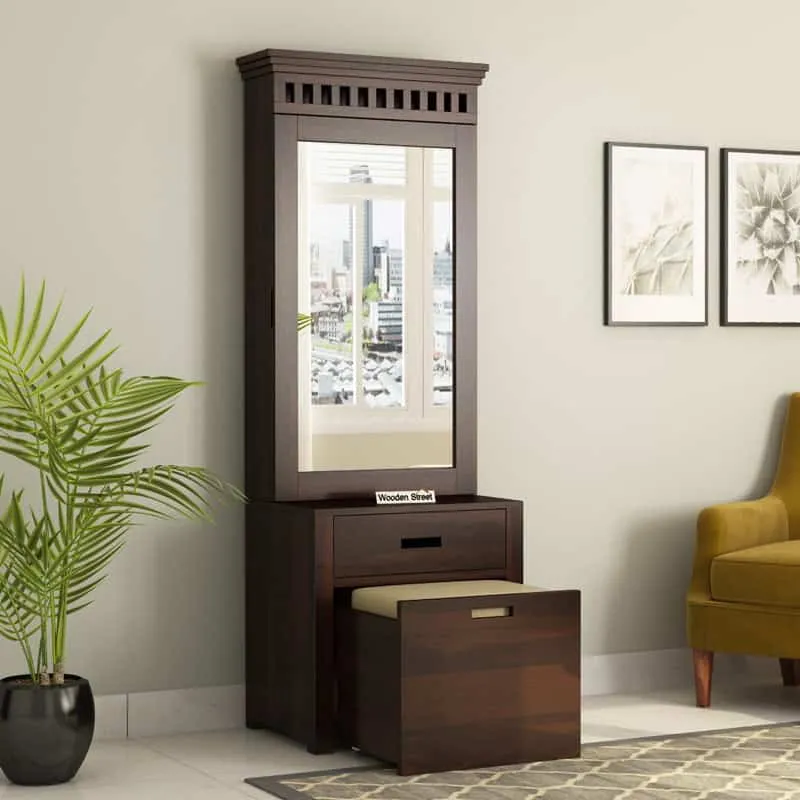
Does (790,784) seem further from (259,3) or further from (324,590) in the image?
(259,3)

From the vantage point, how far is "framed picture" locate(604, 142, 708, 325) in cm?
499

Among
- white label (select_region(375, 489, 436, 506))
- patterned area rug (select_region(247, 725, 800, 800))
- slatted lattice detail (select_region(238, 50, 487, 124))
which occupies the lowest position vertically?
patterned area rug (select_region(247, 725, 800, 800))

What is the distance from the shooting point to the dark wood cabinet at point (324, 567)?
412 cm

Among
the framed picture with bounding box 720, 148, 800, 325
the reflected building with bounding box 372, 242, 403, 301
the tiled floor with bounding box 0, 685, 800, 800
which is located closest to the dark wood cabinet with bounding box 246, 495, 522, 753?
the tiled floor with bounding box 0, 685, 800, 800

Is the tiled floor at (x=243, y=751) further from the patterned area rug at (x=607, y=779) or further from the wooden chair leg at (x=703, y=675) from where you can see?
the patterned area rug at (x=607, y=779)

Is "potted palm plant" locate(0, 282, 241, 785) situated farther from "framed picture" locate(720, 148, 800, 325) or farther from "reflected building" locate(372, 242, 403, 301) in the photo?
"framed picture" locate(720, 148, 800, 325)

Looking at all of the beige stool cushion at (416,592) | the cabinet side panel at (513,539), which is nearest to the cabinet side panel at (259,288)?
the beige stool cushion at (416,592)

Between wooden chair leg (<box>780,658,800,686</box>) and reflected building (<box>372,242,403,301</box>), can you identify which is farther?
wooden chair leg (<box>780,658,800,686</box>)

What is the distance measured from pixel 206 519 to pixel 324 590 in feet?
1.69

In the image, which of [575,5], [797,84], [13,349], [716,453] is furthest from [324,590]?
[797,84]

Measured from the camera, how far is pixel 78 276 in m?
4.32

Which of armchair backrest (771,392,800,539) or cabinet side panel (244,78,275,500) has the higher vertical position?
cabinet side panel (244,78,275,500)

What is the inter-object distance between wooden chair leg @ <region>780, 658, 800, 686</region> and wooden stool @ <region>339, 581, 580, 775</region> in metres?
1.26

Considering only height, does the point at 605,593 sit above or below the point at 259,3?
below
